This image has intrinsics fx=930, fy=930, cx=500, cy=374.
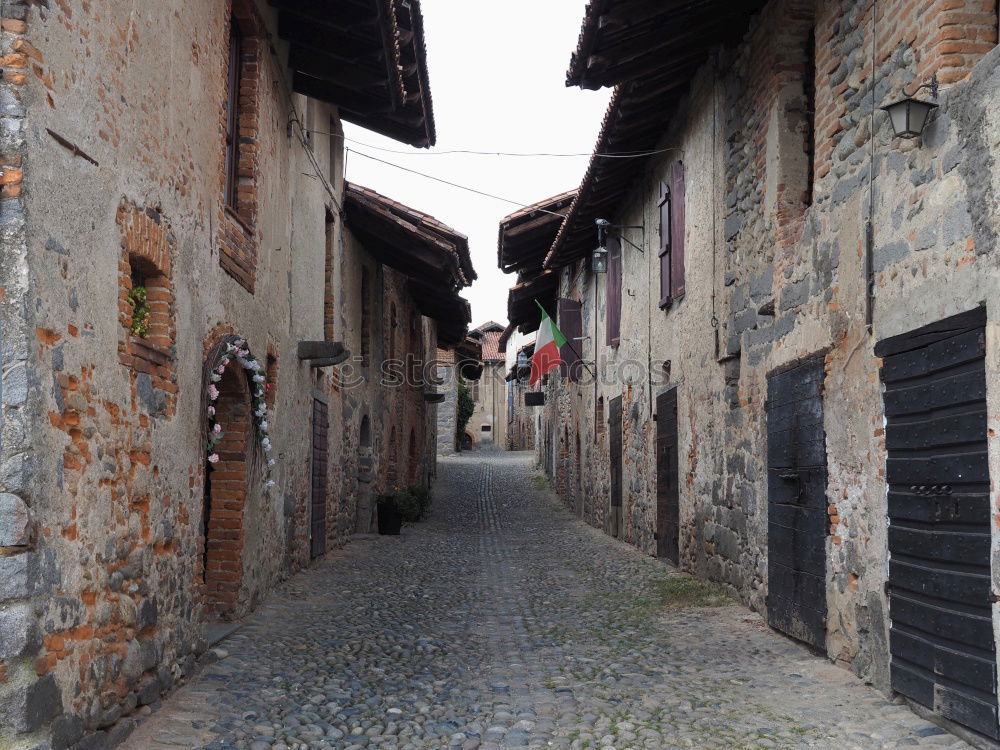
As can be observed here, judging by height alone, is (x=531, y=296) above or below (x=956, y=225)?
above

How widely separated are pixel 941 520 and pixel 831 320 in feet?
5.61

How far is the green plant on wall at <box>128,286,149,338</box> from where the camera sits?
196 inches

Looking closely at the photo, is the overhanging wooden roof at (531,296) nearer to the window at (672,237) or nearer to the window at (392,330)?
the window at (392,330)

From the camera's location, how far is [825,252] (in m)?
5.89

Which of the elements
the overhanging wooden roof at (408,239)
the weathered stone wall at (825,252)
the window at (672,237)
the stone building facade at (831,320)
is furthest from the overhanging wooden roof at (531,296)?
the stone building facade at (831,320)

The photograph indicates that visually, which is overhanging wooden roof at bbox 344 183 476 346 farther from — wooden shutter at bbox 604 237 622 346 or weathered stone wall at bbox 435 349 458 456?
weathered stone wall at bbox 435 349 458 456

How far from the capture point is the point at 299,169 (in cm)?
960

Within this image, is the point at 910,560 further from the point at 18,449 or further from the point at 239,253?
the point at 239,253

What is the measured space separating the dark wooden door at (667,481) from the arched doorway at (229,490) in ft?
15.8

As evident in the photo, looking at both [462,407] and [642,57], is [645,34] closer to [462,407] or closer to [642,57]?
[642,57]

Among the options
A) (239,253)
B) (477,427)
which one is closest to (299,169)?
(239,253)

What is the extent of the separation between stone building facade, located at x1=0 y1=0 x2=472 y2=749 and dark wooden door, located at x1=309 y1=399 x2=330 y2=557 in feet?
1.79

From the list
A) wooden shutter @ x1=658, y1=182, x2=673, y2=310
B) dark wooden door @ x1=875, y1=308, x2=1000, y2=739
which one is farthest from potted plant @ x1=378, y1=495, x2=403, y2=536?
dark wooden door @ x1=875, y1=308, x2=1000, y2=739

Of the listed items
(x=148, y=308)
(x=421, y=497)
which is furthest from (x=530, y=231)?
(x=148, y=308)
